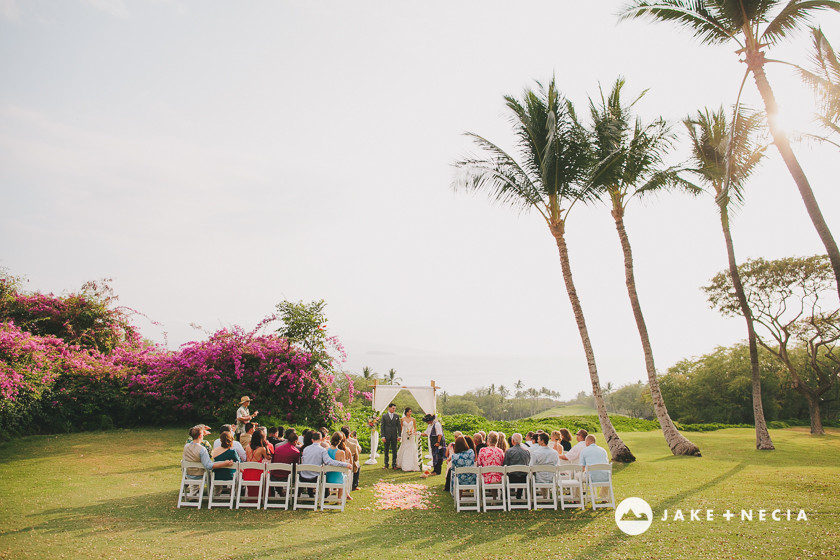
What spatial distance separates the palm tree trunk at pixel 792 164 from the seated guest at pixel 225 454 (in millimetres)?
11361

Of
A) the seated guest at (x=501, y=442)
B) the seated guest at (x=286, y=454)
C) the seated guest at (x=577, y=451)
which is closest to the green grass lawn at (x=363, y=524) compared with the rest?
the seated guest at (x=286, y=454)

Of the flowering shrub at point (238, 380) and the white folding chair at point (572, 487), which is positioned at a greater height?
the flowering shrub at point (238, 380)

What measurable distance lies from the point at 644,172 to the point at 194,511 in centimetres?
1592

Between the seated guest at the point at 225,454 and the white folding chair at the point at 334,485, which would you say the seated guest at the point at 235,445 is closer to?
the seated guest at the point at 225,454

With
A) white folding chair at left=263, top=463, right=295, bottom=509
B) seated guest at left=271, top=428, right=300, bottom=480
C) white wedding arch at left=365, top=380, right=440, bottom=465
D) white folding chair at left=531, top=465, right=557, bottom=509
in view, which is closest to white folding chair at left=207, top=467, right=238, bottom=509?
white folding chair at left=263, top=463, right=295, bottom=509

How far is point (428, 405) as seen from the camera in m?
16.8

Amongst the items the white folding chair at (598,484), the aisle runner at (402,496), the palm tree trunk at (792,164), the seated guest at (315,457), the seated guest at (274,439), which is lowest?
the aisle runner at (402,496)

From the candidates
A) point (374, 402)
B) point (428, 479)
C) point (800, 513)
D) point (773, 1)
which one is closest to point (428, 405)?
point (374, 402)

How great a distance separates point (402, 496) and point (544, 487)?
3002mm

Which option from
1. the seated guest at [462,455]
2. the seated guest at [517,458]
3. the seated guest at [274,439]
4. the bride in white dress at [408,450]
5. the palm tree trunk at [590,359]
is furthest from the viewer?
the palm tree trunk at [590,359]

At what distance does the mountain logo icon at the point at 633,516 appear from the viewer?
7225mm

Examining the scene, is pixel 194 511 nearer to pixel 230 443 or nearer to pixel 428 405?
pixel 230 443

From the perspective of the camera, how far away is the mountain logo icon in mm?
7225

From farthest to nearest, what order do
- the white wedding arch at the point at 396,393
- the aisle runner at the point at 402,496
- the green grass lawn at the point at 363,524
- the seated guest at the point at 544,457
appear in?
the white wedding arch at the point at 396,393
the aisle runner at the point at 402,496
the seated guest at the point at 544,457
the green grass lawn at the point at 363,524
